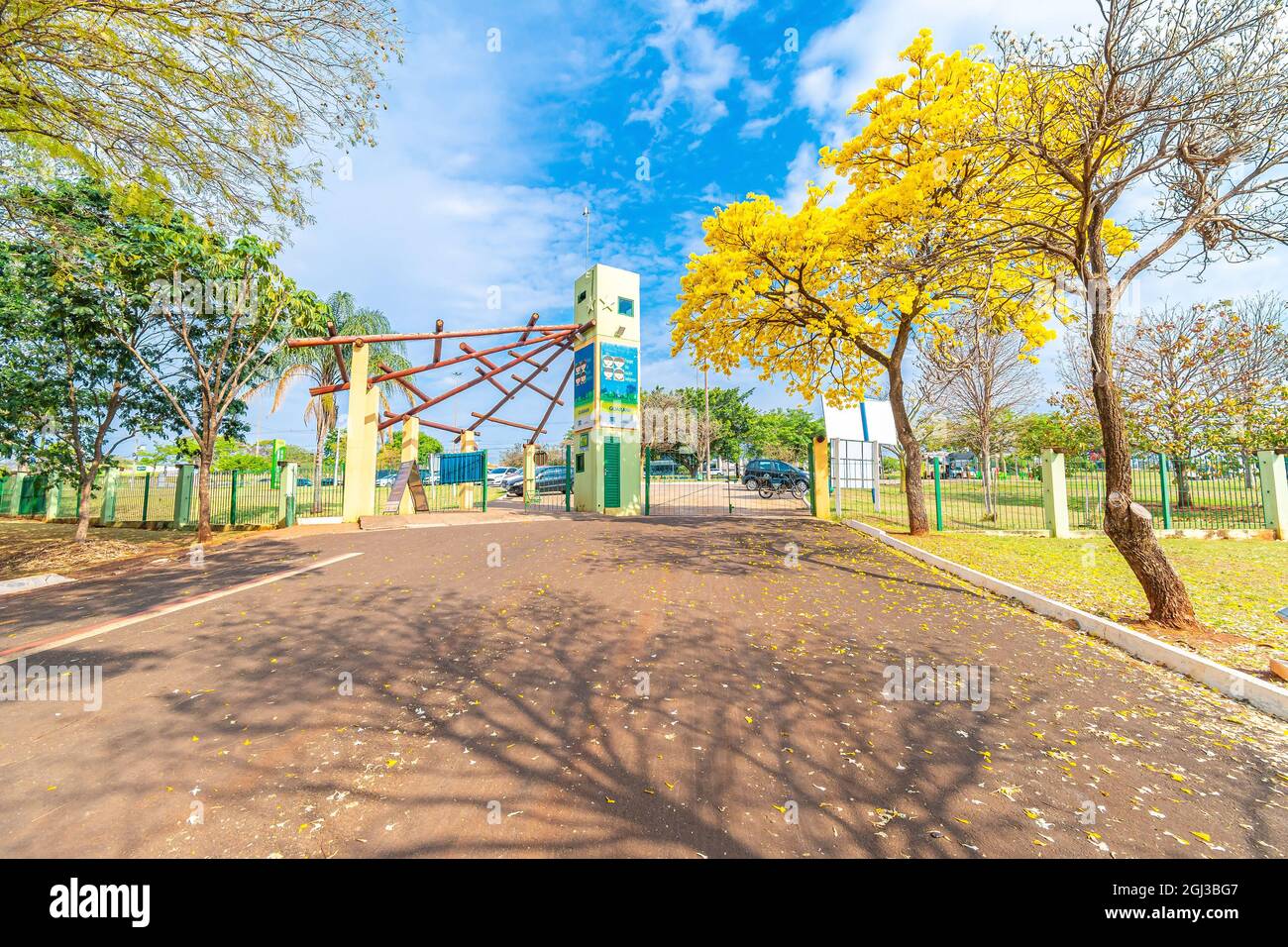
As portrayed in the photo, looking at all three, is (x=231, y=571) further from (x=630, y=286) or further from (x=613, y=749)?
(x=630, y=286)

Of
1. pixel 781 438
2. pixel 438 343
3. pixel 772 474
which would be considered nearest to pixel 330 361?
pixel 438 343

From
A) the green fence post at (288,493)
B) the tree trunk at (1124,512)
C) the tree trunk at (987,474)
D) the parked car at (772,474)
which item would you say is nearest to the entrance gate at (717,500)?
the parked car at (772,474)

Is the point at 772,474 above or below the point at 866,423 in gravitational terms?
below

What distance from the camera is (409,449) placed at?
18.9 meters

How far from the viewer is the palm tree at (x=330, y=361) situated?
23.1m

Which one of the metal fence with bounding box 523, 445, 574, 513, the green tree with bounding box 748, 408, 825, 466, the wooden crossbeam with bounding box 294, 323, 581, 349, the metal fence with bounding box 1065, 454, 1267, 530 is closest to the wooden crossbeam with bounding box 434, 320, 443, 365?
the wooden crossbeam with bounding box 294, 323, 581, 349

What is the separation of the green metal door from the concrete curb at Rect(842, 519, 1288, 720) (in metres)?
10.8

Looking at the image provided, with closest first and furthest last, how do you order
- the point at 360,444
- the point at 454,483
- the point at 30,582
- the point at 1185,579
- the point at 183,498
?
the point at 1185,579, the point at 30,582, the point at 360,444, the point at 183,498, the point at 454,483

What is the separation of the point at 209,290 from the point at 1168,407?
96.1 ft

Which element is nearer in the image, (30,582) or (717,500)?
(30,582)

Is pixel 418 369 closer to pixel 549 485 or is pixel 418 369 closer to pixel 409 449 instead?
pixel 409 449

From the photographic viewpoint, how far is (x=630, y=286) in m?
18.0

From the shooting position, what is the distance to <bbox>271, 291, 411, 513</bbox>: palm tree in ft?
75.9

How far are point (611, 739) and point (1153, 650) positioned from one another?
553cm
